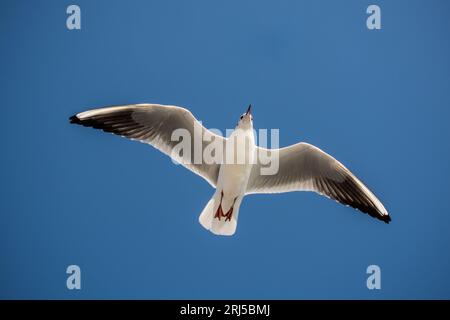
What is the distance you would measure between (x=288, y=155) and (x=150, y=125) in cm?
144

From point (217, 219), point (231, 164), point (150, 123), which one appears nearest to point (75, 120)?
point (150, 123)

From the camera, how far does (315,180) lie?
735 cm

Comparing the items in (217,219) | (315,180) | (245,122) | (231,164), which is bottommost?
(217,219)

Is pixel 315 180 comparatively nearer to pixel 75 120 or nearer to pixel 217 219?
pixel 217 219

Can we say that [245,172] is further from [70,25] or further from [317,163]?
[70,25]

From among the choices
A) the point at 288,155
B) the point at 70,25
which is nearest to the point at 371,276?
the point at 288,155

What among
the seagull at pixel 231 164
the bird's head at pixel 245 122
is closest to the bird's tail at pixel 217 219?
the seagull at pixel 231 164

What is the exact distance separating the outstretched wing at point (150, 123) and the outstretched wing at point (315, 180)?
0.63 metres

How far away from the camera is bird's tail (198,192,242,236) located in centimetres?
698

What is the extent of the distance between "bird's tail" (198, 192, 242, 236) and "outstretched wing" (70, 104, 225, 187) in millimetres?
614

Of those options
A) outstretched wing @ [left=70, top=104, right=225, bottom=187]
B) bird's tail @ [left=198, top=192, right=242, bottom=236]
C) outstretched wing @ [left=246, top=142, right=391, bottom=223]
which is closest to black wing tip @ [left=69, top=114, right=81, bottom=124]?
outstretched wing @ [left=70, top=104, right=225, bottom=187]

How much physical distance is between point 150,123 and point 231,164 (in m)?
0.93

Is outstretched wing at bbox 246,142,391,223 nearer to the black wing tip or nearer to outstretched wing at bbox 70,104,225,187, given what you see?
outstretched wing at bbox 70,104,225,187

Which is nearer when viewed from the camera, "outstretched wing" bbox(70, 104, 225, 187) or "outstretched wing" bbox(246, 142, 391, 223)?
"outstretched wing" bbox(70, 104, 225, 187)
